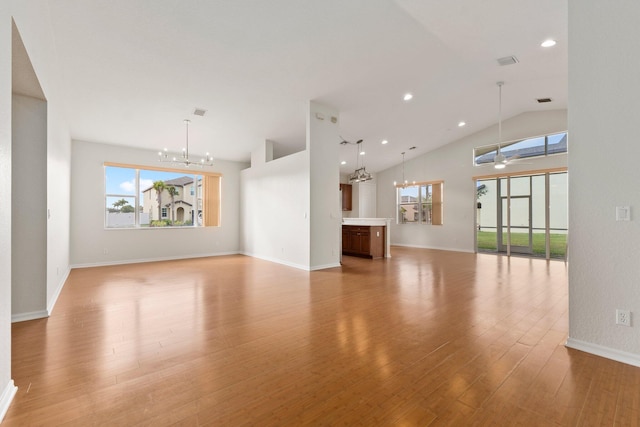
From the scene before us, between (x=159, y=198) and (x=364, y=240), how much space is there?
19.2 feet

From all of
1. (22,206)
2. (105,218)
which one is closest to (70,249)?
(105,218)

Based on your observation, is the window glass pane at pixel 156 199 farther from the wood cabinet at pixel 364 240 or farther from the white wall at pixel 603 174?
the white wall at pixel 603 174

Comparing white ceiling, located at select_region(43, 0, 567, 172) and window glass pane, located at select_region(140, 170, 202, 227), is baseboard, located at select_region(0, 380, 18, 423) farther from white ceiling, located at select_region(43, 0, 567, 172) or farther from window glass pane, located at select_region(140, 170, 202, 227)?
window glass pane, located at select_region(140, 170, 202, 227)

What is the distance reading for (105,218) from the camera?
7.17 meters

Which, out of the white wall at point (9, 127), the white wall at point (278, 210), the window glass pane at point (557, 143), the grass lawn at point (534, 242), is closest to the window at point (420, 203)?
the grass lawn at point (534, 242)

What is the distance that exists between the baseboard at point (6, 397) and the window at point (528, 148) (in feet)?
33.9

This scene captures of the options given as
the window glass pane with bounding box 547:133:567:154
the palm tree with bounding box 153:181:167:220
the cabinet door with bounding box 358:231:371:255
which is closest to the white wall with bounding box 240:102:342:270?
the cabinet door with bounding box 358:231:371:255

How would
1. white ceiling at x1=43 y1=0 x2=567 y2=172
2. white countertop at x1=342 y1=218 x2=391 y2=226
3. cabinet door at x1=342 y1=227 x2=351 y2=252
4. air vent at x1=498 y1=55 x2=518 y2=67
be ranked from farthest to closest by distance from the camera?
cabinet door at x1=342 y1=227 x2=351 y2=252
white countertop at x1=342 y1=218 x2=391 y2=226
air vent at x1=498 y1=55 x2=518 y2=67
white ceiling at x1=43 y1=0 x2=567 y2=172

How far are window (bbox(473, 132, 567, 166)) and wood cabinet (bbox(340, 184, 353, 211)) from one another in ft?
15.7

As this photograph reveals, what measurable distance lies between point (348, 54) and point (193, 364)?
4.60 m

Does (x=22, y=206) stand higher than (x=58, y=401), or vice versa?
(x=22, y=206)

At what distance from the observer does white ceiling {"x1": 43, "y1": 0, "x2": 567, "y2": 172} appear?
368 centimetres

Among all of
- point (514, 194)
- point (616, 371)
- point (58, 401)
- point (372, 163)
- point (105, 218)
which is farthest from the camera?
point (372, 163)

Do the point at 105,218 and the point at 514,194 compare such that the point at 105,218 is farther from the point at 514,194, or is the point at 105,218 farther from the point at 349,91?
the point at 514,194
